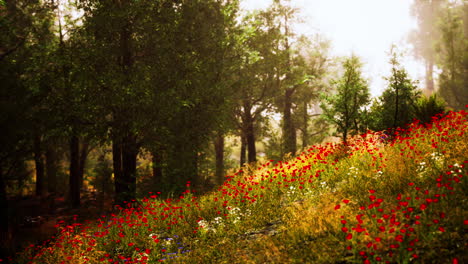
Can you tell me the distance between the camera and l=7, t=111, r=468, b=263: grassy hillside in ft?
13.3

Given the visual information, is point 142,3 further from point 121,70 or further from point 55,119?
point 55,119

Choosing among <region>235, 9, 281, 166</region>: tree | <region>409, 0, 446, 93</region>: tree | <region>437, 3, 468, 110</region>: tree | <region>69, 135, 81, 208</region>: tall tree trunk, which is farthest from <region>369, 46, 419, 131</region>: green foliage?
<region>409, 0, 446, 93</region>: tree

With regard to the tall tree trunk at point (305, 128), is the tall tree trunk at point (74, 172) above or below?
below

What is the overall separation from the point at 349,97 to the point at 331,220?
23.5 feet

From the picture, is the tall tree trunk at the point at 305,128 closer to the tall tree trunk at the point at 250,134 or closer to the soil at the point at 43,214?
the tall tree trunk at the point at 250,134

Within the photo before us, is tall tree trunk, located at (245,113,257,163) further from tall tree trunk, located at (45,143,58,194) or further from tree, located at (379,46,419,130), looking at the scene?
tall tree trunk, located at (45,143,58,194)

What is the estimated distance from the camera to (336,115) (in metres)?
11.5

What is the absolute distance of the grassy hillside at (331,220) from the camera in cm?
405

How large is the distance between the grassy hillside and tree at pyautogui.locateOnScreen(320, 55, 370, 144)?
9.51 ft

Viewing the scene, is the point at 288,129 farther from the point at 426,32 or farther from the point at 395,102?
the point at 426,32

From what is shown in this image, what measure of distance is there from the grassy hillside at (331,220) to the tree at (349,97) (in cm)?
290

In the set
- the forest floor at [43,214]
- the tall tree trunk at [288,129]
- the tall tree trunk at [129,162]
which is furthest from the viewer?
the tall tree trunk at [288,129]

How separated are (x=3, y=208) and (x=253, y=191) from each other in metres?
9.37

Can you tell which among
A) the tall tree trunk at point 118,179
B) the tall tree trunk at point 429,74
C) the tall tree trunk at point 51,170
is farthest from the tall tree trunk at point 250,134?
the tall tree trunk at point 429,74
